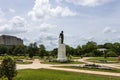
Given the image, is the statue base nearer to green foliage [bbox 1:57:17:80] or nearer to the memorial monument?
the memorial monument

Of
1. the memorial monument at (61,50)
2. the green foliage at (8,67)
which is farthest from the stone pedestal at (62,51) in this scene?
the green foliage at (8,67)

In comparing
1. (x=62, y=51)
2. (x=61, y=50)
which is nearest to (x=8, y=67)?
(x=61, y=50)

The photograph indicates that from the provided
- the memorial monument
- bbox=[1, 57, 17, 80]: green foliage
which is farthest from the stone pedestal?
bbox=[1, 57, 17, 80]: green foliage

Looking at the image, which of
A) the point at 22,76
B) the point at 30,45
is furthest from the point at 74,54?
the point at 22,76

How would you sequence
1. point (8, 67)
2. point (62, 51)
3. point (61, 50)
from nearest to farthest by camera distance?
point (8, 67) < point (61, 50) < point (62, 51)

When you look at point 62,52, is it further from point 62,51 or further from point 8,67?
point 8,67

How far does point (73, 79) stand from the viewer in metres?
31.6

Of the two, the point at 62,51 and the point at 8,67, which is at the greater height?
the point at 62,51

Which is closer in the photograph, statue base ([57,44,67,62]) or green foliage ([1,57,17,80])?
green foliage ([1,57,17,80])

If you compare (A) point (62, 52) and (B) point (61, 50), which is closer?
(B) point (61, 50)

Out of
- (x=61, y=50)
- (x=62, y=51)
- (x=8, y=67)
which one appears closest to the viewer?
(x=8, y=67)

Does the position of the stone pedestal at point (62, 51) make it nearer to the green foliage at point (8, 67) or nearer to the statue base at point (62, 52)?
the statue base at point (62, 52)

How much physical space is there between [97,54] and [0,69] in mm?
113915

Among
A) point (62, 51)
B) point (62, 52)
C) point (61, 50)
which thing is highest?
point (61, 50)
